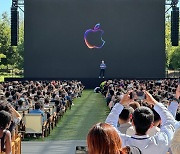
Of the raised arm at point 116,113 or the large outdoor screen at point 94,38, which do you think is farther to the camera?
the large outdoor screen at point 94,38

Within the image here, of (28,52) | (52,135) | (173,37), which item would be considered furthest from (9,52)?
(52,135)

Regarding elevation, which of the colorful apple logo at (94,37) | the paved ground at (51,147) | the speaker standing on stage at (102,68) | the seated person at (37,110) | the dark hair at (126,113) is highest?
the colorful apple logo at (94,37)

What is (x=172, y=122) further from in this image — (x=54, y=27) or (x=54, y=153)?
(x=54, y=27)

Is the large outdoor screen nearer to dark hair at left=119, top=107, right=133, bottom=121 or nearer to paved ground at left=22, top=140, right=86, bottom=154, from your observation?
paved ground at left=22, top=140, right=86, bottom=154

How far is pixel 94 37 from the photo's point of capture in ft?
110

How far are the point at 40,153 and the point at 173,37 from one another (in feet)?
70.1

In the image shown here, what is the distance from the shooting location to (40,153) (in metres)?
9.88

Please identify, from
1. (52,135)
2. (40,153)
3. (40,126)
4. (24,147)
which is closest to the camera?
(40,153)

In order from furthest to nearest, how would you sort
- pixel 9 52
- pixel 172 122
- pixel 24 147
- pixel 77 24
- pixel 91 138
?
pixel 9 52, pixel 77 24, pixel 24 147, pixel 172 122, pixel 91 138

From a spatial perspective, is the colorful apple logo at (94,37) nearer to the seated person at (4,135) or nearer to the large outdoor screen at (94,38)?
the large outdoor screen at (94,38)

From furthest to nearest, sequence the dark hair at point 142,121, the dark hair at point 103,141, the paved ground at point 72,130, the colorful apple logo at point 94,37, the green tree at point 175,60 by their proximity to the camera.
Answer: the green tree at point 175,60
the colorful apple logo at point 94,37
the paved ground at point 72,130
the dark hair at point 142,121
the dark hair at point 103,141

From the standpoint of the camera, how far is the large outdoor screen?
3350 centimetres

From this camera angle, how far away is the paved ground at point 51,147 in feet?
33.2

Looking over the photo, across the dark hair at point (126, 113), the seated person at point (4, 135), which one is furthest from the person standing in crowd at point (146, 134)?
the seated person at point (4, 135)
